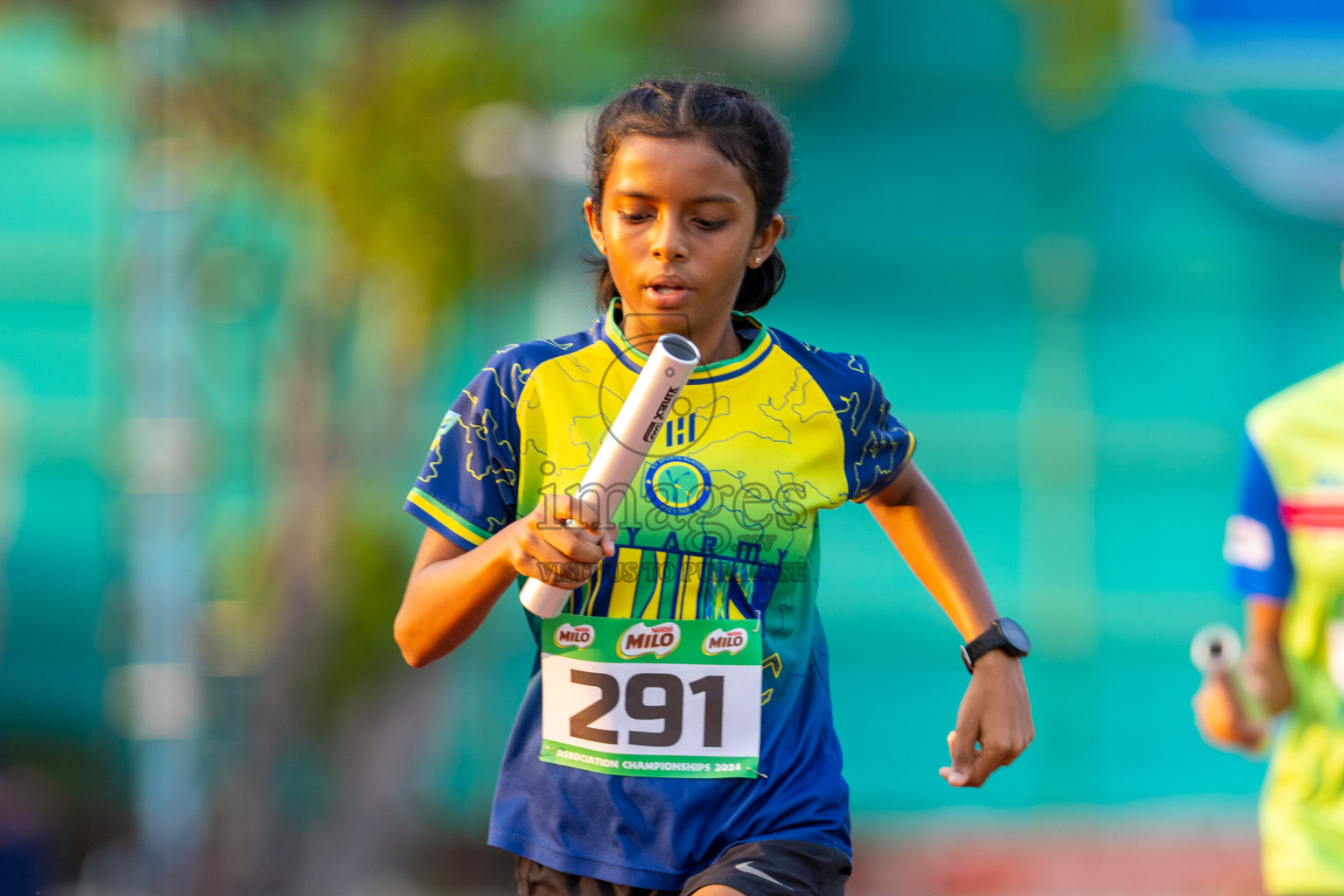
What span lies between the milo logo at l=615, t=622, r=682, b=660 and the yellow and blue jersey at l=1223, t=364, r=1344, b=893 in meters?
1.63

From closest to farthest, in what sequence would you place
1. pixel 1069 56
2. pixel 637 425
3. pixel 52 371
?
pixel 637 425, pixel 1069 56, pixel 52 371

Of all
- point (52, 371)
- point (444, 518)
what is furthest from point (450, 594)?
point (52, 371)

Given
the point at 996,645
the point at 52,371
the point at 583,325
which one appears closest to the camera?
the point at 996,645

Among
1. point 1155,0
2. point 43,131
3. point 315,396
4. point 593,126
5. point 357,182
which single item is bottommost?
point 593,126


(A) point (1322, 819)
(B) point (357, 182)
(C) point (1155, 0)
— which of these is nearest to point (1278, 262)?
(C) point (1155, 0)

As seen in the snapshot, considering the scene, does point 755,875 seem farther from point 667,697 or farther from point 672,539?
point 672,539

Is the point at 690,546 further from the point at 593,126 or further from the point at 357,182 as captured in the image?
the point at 357,182

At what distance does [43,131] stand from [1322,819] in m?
7.72

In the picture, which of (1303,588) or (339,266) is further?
(339,266)

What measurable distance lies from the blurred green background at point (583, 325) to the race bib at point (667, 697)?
4881 mm

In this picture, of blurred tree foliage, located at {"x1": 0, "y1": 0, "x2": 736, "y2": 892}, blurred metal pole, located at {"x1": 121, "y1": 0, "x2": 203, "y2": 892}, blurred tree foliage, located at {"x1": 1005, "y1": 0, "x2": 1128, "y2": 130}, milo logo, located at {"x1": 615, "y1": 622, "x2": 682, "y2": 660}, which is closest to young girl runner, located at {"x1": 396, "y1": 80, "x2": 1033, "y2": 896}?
milo logo, located at {"x1": 615, "y1": 622, "x2": 682, "y2": 660}

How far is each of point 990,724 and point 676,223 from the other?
2.93 ft

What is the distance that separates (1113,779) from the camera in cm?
891

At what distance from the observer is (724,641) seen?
7.38 ft
